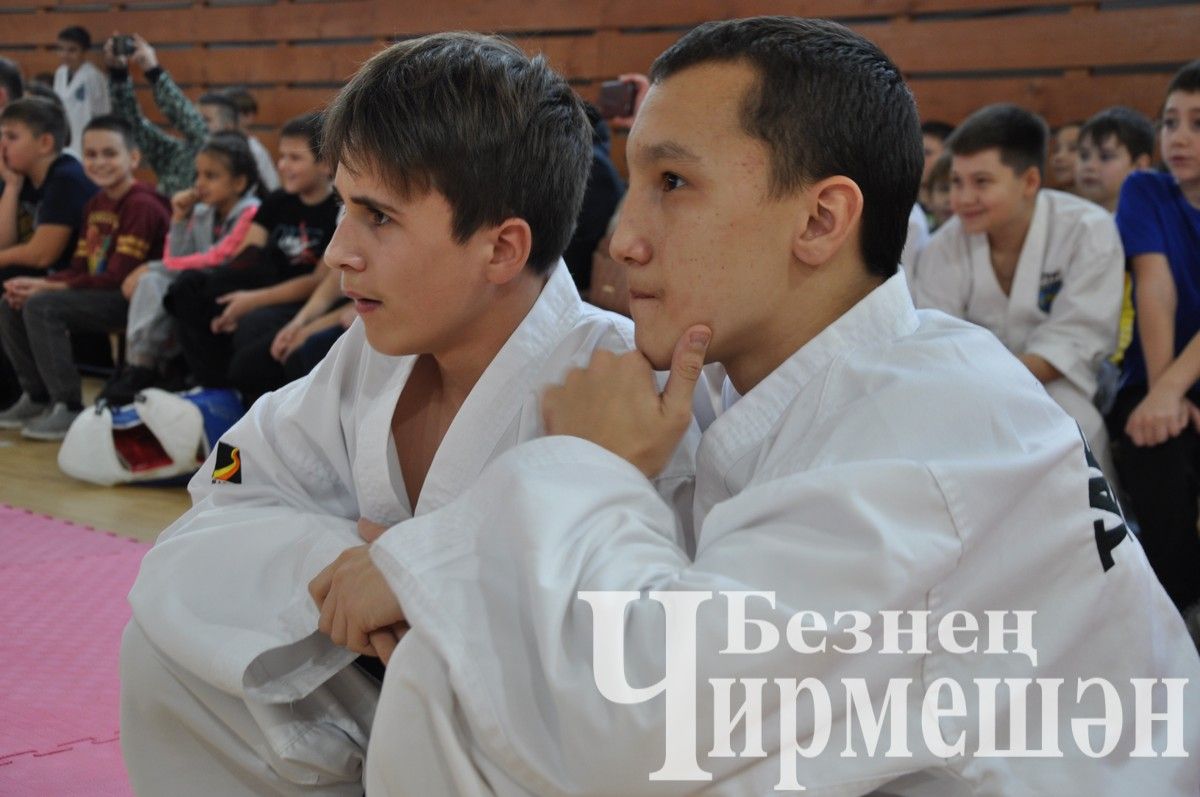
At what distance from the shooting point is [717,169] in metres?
1.45

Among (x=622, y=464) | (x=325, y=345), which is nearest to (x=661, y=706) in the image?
(x=622, y=464)

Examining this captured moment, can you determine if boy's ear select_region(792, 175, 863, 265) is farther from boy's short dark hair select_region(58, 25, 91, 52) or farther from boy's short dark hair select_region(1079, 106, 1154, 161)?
boy's short dark hair select_region(58, 25, 91, 52)

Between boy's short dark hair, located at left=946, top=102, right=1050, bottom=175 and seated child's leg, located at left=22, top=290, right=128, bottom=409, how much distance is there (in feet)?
12.8

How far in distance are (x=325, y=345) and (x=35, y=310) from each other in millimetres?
1888

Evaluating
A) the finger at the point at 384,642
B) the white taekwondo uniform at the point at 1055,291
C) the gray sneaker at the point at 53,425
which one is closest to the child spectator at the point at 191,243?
the gray sneaker at the point at 53,425

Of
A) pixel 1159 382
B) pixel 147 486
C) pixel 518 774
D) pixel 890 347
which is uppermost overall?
pixel 890 347

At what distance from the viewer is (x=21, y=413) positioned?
591 cm

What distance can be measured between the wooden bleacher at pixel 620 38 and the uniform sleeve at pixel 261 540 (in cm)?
367

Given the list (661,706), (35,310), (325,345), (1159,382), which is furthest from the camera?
(35,310)

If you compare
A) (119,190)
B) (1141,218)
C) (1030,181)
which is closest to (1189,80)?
(1141,218)

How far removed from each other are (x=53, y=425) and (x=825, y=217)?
4.96m

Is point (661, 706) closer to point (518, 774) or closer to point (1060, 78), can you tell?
point (518, 774)

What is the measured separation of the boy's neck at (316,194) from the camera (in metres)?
5.26

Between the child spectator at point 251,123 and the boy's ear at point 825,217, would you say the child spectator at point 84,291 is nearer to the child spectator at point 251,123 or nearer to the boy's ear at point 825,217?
the child spectator at point 251,123
